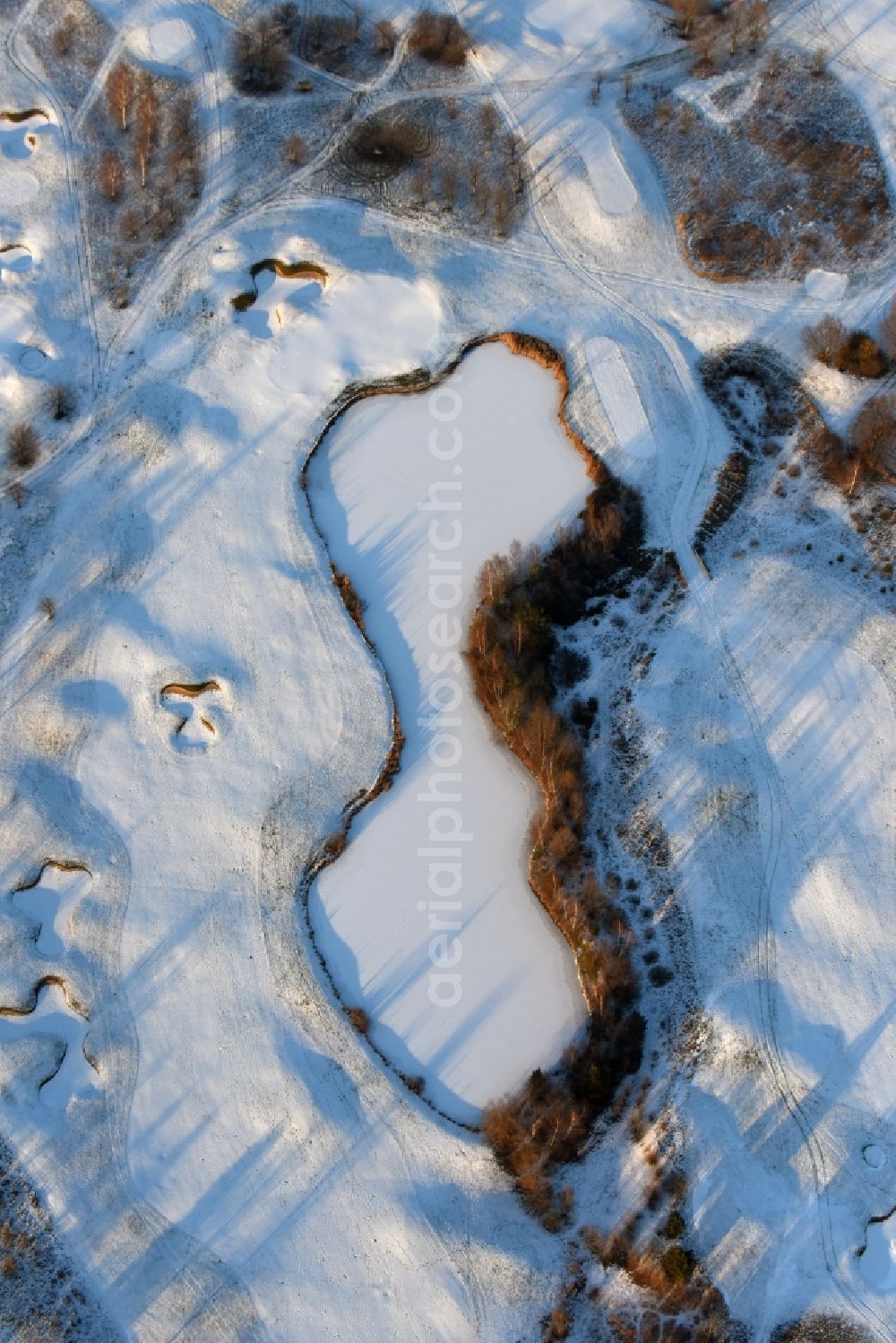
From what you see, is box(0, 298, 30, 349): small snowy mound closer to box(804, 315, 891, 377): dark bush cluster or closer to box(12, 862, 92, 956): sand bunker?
box(12, 862, 92, 956): sand bunker

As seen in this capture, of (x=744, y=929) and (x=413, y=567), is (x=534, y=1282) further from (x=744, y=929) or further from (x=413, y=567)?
(x=413, y=567)

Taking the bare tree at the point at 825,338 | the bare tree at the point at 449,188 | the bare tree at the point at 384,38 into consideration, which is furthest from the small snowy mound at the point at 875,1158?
the bare tree at the point at 384,38

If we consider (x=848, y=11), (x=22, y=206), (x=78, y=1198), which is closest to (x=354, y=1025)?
(x=78, y=1198)

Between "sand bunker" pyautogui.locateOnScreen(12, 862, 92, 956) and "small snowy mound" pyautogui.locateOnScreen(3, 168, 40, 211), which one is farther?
"small snowy mound" pyautogui.locateOnScreen(3, 168, 40, 211)

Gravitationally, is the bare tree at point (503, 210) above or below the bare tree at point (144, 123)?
below

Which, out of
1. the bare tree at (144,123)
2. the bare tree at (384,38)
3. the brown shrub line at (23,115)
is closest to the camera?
the bare tree at (144,123)

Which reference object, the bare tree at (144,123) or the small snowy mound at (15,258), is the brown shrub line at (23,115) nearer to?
the bare tree at (144,123)

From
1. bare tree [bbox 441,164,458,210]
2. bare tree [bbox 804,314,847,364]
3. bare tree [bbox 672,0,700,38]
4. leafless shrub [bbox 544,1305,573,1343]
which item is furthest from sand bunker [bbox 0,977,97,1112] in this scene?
bare tree [bbox 672,0,700,38]
